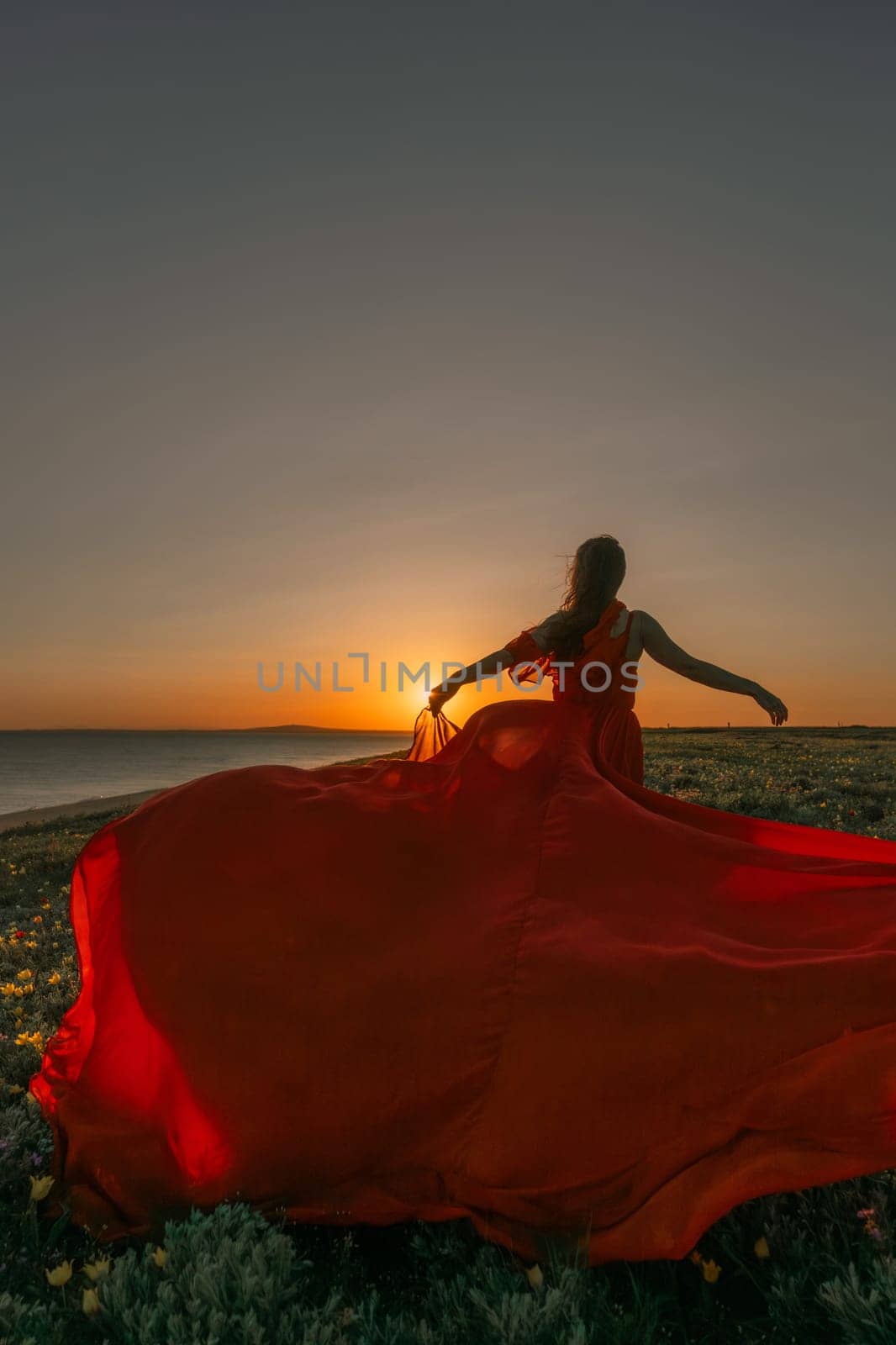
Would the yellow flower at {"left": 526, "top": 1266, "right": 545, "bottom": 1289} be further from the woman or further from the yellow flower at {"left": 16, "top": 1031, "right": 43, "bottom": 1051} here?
the yellow flower at {"left": 16, "top": 1031, "right": 43, "bottom": 1051}

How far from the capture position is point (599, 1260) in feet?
9.33

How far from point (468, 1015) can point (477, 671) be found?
9.19 feet

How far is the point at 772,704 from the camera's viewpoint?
16.8 feet

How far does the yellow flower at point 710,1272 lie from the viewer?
9.50 ft

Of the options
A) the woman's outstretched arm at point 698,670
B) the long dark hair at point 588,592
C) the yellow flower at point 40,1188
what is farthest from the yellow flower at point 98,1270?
the woman's outstretched arm at point 698,670

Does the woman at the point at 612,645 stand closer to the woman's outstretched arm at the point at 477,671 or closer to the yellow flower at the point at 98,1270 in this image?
the woman's outstretched arm at the point at 477,671

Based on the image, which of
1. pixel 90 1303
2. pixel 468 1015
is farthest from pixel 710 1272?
pixel 90 1303

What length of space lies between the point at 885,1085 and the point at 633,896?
43.9 inches

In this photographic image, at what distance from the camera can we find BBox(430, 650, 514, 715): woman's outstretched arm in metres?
5.57

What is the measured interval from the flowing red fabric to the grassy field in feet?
0.52

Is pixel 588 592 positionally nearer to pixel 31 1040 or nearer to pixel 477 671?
pixel 477 671

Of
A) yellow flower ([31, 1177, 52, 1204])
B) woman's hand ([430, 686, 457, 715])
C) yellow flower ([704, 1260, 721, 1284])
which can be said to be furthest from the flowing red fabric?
woman's hand ([430, 686, 457, 715])

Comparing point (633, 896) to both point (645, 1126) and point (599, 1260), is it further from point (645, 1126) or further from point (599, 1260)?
point (599, 1260)

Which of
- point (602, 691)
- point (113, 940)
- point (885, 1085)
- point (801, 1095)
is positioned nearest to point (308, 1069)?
point (113, 940)
